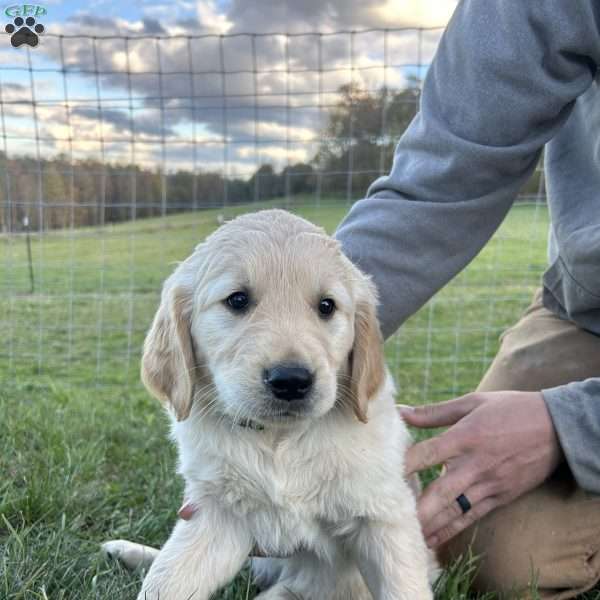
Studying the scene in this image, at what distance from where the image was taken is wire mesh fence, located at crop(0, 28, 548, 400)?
5477 mm

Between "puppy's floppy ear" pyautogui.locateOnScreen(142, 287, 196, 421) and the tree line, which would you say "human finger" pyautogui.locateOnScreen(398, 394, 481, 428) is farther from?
the tree line

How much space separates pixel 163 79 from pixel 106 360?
303 centimetres

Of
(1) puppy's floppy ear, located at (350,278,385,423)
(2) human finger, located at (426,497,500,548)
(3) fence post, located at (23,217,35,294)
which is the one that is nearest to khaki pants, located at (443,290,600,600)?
(2) human finger, located at (426,497,500,548)

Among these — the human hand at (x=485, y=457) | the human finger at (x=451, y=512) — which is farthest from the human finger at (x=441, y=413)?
the human finger at (x=451, y=512)

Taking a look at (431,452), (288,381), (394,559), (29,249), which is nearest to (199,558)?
(394,559)

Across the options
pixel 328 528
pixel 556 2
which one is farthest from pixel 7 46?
pixel 328 528

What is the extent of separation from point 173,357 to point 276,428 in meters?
0.34

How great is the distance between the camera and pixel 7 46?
4.74 meters

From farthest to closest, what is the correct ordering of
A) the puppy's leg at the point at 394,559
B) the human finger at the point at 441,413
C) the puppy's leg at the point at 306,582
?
the human finger at the point at 441,413 → the puppy's leg at the point at 306,582 → the puppy's leg at the point at 394,559

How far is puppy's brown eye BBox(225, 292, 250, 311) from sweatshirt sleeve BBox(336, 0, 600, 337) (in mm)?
620

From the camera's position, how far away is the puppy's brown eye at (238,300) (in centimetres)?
189

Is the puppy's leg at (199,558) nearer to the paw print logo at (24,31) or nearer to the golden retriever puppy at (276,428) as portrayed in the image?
the golden retriever puppy at (276,428)

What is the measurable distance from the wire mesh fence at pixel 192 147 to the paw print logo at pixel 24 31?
16.8 inches

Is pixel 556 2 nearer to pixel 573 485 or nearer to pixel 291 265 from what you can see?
pixel 291 265
